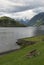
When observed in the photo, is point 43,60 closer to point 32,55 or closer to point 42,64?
point 42,64

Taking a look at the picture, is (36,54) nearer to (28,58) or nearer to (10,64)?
(28,58)

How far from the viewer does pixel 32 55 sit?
100 ft

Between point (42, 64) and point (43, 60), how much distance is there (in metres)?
1.87

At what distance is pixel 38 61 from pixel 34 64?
4.05 feet

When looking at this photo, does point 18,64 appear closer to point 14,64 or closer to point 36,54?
point 14,64

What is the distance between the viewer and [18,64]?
26.7 m

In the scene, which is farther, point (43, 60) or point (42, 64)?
point (43, 60)

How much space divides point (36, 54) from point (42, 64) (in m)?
6.21

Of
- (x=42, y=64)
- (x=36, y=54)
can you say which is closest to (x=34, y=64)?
(x=42, y=64)

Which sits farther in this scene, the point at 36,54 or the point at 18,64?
Result: the point at 36,54

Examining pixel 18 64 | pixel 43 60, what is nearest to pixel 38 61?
pixel 43 60

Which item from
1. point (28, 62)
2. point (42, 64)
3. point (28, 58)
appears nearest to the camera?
point (42, 64)

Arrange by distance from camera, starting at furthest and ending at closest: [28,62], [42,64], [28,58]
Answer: [28,58] → [28,62] → [42,64]

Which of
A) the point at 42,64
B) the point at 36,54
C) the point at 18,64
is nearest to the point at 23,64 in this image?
the point at 18,64
